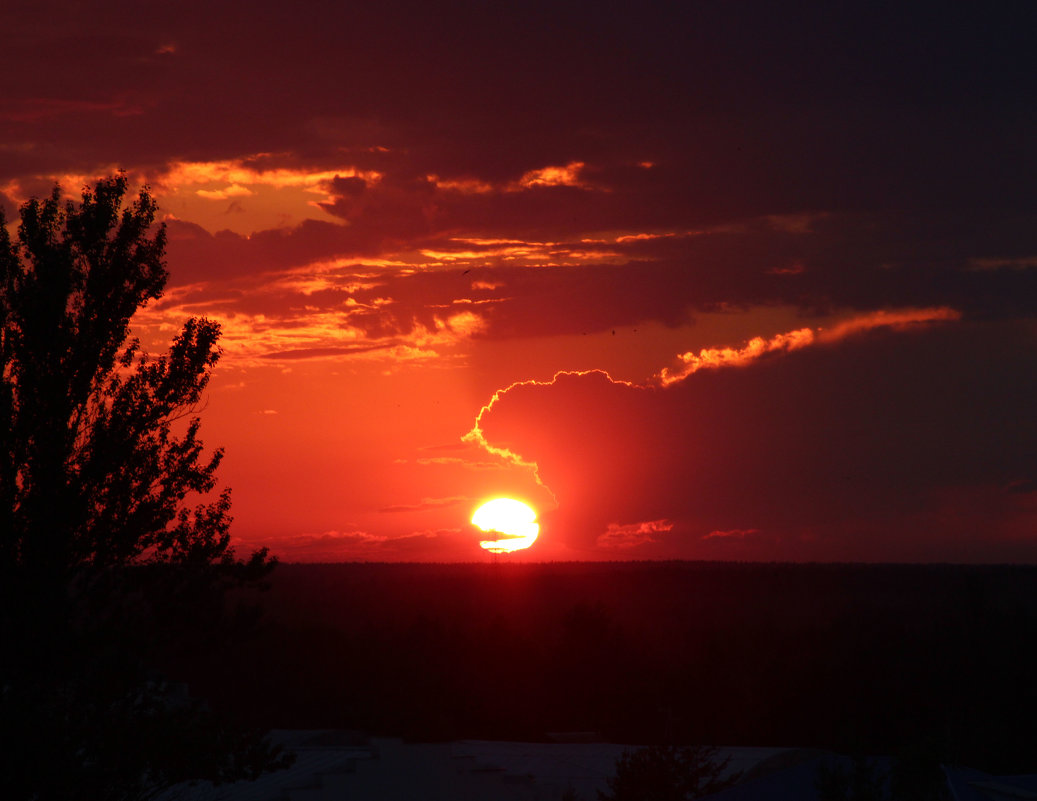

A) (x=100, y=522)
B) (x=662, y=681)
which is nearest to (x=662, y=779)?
(x=100, y=522)

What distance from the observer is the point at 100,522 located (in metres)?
21.0

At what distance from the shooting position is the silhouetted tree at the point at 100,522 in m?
19.0

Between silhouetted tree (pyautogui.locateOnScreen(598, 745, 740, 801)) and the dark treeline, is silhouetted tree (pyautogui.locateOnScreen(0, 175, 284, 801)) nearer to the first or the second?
silhouetted tree (pyautogui.locateOnScreen(598, 745, 740, 801))

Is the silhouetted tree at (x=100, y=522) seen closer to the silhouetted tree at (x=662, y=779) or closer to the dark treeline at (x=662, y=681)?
the silhouetted tree at (x=662, y=779)

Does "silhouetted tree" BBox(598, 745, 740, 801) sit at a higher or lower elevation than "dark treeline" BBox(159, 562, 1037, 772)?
lower

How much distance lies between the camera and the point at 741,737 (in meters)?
61.4

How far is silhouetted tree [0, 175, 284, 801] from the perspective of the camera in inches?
748

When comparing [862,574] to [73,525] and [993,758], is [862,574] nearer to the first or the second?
[993,758]

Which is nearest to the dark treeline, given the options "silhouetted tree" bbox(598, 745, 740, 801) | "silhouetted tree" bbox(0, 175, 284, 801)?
"silhouetted tree" bbox(598, 745, 740, 801)

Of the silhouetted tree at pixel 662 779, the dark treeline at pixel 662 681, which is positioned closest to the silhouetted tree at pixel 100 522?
the silhouetted tree at pixel 662 779

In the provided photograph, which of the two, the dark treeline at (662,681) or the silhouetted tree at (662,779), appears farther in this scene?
the dark treeline at (662,681)

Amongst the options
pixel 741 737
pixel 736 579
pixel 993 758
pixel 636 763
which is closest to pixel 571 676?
pixel 741 737

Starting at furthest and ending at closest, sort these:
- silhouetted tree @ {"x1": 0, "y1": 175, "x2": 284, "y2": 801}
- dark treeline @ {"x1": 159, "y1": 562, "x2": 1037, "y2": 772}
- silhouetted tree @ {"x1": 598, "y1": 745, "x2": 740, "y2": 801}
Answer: dark treeline @ {"x1": 159, "y1": 562, "x2": 1037, "y2": 772} → silhouetted tree @ {"x1": 598, "y1": 745, "x2": 740, "y2": 801} → silhouetted tree @ {"x1": 0, "y1": 175, "x2": 284, "y2": 801}

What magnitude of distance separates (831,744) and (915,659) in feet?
47.0
